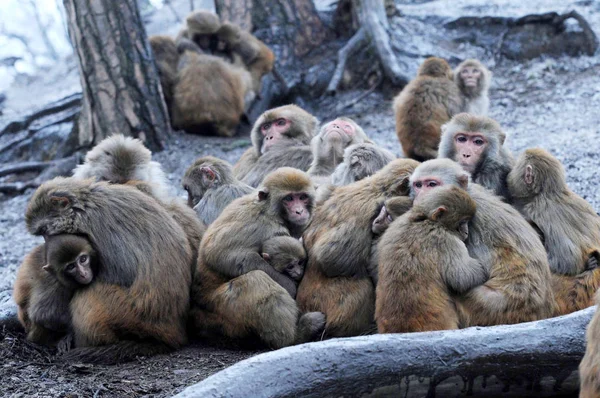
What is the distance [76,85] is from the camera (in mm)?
17703

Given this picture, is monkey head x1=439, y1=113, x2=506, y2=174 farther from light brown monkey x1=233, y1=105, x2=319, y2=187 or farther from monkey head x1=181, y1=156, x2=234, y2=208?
monkey head x1=181, y1=156, x2=234, y2=208

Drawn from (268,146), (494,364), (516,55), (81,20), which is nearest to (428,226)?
(494,364)

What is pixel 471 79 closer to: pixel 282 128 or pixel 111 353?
pixel 282 128

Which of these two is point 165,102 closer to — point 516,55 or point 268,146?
point 268,146

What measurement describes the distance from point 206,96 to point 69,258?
6772 mm

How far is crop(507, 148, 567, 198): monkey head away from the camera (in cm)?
569

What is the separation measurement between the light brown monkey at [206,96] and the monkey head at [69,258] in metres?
6.64

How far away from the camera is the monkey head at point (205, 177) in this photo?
688 cm

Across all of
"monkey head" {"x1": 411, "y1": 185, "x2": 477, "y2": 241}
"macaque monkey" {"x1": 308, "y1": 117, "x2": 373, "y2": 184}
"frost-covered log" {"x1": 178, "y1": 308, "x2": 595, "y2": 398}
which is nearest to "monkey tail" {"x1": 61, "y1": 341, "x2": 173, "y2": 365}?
"frost-covered log" {"x1": 178, "y1": 308, "x2": 595, "y2": 398}

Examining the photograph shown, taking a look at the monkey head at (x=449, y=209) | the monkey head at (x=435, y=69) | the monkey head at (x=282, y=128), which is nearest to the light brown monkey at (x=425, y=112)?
the monkey head at (x=435, y=69)

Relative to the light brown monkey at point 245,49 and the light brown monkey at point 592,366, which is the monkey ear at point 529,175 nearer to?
the light brown monkey at point 592,366

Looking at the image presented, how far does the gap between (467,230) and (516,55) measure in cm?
838

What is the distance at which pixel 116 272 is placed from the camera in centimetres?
544

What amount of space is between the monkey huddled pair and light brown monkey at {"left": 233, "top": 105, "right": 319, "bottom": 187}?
12.2 ft
